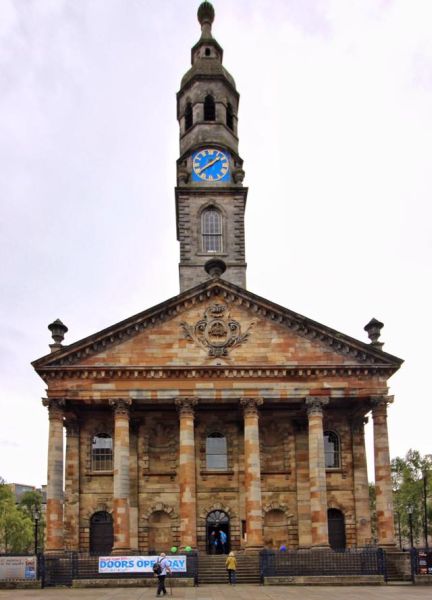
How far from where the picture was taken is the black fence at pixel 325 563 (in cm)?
3253

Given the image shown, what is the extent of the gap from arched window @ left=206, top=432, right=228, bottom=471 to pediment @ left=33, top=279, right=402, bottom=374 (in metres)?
5.26

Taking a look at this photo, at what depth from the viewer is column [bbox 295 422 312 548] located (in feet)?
128

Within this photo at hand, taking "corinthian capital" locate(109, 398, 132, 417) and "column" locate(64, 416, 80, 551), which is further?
"column" locate(64, 416, 80, 551)

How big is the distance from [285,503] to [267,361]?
786cm

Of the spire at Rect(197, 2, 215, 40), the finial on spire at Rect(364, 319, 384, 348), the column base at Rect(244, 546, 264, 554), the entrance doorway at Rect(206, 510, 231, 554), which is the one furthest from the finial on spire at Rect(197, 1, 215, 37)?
the column base at Rect(244, 546, 264, 554)

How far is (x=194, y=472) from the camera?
36781 mm

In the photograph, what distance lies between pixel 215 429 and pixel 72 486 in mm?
8081

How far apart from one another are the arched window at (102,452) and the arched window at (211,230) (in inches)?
561

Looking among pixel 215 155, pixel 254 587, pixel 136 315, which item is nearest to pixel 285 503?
pixel 254 587

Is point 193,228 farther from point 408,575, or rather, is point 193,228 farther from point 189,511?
point 408,575

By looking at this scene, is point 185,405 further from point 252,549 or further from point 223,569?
point 223,569

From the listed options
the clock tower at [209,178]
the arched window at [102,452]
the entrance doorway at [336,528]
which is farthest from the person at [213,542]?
the clock tower at [209,178]

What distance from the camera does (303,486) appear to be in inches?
1564

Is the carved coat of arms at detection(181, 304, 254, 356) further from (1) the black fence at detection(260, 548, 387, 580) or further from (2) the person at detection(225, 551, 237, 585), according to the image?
(2) the person at detection(225, 551, 237, 585)
